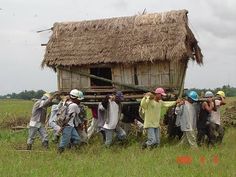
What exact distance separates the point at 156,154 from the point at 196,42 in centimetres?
567

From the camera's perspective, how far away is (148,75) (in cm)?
1566

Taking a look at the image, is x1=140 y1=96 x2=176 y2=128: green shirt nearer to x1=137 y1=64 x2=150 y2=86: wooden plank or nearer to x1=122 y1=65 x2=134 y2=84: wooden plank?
x1=137 y1=64 x2=150 y2=86: wooden plank

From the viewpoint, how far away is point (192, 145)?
12.8 m

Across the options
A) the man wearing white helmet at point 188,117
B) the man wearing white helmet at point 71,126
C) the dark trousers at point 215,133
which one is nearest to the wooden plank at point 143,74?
the man wearing white helmet at point 188,117

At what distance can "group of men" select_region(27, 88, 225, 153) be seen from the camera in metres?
12.7

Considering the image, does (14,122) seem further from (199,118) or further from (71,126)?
(199,118)

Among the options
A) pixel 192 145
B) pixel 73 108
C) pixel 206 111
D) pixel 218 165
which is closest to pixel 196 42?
pixel 206 111

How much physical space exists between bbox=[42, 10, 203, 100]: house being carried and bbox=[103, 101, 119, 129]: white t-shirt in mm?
1946

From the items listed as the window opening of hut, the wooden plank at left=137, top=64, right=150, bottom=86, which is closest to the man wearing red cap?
the wooden plank at left=137, top=64, right=150, bottom=86

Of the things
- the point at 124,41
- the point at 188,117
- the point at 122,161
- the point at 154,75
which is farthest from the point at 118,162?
the point at 124,41

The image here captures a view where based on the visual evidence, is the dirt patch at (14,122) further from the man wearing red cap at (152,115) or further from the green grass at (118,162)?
the man wearing red cap at (152,115)

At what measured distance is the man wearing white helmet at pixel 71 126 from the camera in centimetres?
1241

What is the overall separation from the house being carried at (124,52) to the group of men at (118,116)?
177cm

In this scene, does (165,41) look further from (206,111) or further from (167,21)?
(206,111)
